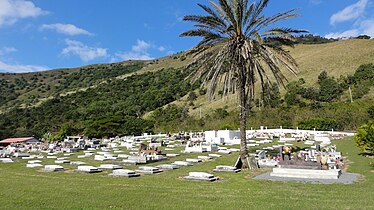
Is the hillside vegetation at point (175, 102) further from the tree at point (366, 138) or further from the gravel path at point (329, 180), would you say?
the gravel path at point (329, 180)

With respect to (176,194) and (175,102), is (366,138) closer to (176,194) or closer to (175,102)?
(176,194)

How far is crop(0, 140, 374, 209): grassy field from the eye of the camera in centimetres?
789

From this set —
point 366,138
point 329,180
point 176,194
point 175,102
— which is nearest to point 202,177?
point 176,194

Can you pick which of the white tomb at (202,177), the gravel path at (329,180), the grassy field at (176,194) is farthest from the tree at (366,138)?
the white tomb at (202,177)

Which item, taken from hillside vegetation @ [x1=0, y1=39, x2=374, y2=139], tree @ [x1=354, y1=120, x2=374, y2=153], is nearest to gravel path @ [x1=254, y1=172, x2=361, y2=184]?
tree @ [x1=354, y1=120, x2=374, y2=153]

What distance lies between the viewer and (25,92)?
12431 centimetres

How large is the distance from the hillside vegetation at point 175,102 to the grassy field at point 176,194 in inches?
492

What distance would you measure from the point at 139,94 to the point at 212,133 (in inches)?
2594

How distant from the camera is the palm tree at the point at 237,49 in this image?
1565cm

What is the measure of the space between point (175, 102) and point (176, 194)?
76949 millimetres

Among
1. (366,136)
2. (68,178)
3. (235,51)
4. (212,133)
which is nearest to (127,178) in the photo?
(68,178)

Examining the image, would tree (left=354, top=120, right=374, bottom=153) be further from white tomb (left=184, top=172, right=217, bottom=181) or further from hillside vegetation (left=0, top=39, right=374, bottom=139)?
white tomb (left=184, top=172, right=217, bottom=181)

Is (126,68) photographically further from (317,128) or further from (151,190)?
(151,190)

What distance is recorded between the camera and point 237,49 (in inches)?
617
